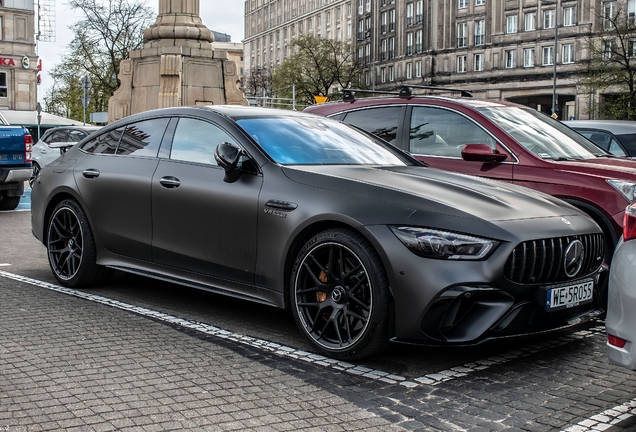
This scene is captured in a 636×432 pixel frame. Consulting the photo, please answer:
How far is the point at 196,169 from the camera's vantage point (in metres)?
6.34

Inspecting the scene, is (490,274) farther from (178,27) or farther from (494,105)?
(178,27)

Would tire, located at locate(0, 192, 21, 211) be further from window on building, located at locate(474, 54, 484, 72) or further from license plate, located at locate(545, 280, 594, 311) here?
window on building, located at locate(474, 54, 484, 72)

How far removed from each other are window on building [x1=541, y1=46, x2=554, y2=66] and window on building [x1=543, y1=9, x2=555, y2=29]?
6.56 feet

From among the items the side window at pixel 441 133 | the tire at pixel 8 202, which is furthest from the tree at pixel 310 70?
the side window at pixel 441 133

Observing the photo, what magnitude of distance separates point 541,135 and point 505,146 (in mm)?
499

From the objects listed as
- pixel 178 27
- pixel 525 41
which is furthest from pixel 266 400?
pixel 525 41

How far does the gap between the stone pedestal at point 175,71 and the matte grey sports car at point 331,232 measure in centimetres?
1714

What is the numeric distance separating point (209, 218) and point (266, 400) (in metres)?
1.98

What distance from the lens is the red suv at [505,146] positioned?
7.14 meters

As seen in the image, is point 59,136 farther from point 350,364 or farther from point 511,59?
point 511,59

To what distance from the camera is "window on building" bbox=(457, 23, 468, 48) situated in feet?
284

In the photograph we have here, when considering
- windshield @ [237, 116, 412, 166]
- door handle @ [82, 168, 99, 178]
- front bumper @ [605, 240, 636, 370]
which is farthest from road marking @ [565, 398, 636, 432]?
door handle @ [82, 168, 99, 178]

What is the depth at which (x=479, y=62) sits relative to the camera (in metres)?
84.3

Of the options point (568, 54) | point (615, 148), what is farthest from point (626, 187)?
point (568, 54)
